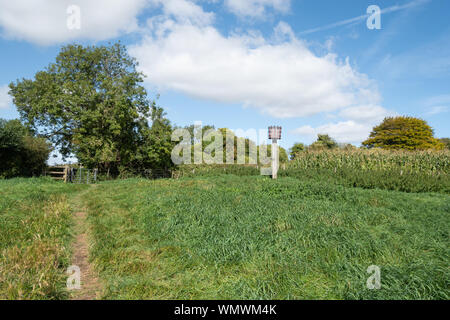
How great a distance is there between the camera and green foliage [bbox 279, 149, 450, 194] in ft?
42.3

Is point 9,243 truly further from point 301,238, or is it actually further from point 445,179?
point 445,179

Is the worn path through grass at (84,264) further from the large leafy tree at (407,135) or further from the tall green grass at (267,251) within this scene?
the large leafy tree at (407,135)

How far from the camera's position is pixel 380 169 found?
17.9 meters

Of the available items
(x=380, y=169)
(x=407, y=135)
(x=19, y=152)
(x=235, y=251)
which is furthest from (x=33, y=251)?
(x=407, y=135)

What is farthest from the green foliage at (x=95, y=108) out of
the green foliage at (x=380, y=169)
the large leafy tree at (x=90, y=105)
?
the green foliage at (x=380, y=169)

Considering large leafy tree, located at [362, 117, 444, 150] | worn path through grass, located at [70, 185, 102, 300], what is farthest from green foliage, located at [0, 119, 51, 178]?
large leafy tree, located at [362, 117, 444, 150]

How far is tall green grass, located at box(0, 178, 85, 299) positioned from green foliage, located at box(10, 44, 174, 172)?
13.9 meters

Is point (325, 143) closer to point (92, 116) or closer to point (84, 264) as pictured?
point (92, 116)

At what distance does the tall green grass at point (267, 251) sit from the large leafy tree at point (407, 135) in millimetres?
32882

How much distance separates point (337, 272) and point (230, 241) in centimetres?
172

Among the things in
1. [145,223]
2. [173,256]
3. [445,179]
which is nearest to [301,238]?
[173,256]

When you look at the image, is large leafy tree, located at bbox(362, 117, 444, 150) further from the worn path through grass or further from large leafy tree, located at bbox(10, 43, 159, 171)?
the worn path through grass

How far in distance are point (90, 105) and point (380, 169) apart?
862 inches
